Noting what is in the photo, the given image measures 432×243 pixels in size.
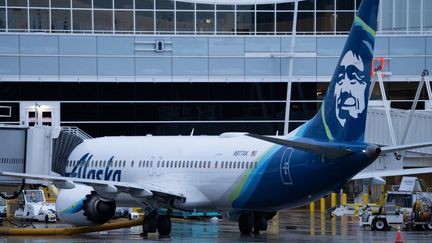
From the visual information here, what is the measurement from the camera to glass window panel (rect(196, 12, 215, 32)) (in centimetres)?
5809

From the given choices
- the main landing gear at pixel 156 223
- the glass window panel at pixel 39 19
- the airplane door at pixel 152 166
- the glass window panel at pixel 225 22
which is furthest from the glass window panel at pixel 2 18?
the main landing gear at pixel 156 223

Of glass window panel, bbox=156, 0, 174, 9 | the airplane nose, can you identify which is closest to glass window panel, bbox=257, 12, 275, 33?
glass window panel, bbox=156, 0, 174, 9

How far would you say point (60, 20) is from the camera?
5656cm

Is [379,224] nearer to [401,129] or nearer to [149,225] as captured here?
[149,225]

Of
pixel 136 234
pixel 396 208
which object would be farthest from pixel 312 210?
pixel 136 234

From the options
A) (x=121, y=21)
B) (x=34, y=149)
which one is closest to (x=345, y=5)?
(x=121, y=21)

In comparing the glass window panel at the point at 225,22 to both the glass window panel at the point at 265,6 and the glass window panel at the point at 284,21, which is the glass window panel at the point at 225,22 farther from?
the glass window panel at the point at 284,21

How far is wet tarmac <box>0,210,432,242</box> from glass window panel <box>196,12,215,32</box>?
53.4 feet

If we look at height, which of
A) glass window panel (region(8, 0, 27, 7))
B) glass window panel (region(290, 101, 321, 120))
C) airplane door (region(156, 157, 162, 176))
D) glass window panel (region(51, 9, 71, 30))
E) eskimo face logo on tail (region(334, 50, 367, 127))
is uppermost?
glass window panel (region(8, 0, 27, 7))

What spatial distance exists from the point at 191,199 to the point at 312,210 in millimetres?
20393

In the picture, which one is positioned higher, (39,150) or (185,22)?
(185,22)

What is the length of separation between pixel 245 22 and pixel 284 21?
2.08 metres

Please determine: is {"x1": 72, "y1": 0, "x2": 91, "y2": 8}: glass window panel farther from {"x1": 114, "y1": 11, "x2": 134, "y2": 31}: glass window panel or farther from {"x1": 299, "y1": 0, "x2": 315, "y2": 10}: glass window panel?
{"x1": 299, "y1": 0, "x2": 315, "y2": 10}: glass window panel

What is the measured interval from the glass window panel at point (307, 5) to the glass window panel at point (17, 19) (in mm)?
14510
